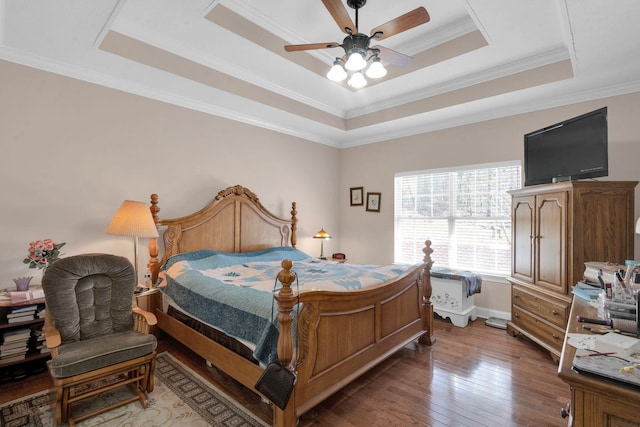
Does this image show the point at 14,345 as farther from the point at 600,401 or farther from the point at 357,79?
the point at 600,401

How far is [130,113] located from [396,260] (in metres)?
4.08

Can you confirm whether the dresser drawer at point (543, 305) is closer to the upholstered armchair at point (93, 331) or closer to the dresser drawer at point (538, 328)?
the dresser drawer at point (538, 328)

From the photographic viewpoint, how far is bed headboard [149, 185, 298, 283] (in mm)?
3480

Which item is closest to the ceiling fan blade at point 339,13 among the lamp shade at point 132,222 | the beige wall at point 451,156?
the lamp shade at point 132,222

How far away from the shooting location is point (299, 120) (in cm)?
448

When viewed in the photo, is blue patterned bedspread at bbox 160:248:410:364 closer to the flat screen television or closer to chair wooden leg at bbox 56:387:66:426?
chair wooden leg at bbox 56:387:66:426

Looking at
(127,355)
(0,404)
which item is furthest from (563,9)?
(0,404)

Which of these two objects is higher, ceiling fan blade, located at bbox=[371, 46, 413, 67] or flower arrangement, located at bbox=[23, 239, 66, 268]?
ceiling fan blade, located at bbox=[371, 46, 413, 67]

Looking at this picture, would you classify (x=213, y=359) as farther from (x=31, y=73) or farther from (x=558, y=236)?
(x=558, y=236)

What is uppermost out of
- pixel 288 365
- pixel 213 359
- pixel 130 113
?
pixel 130 113

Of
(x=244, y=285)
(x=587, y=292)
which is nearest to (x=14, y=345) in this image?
(x=244, y=285)

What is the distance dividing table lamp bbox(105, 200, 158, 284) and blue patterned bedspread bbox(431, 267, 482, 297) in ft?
11.1

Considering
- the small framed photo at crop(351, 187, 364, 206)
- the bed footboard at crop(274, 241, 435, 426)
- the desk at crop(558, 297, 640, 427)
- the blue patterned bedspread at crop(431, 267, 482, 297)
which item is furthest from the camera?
the small framed photo at crop(351, 187, 364, 206)

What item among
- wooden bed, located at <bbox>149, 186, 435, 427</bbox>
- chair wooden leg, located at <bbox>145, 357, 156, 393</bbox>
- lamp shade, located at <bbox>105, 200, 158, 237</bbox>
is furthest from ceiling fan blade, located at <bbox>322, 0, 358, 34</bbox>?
chair wooden leg, located at <bbox>145, 357, 156, 393</bbox>
